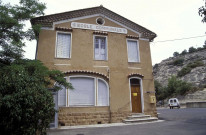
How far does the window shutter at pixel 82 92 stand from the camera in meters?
11.0

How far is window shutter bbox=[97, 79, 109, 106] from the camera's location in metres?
11.6

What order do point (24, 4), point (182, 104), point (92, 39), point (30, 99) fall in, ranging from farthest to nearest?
point (182, 104), point (92, 39), point (24, 4), point (30, 99)

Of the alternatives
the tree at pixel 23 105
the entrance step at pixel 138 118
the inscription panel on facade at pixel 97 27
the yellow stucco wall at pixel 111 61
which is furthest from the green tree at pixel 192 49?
the tree at pixel 23 105

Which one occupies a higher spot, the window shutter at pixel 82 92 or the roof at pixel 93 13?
the roof at pixel 93 13

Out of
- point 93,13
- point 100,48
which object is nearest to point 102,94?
point 100,48

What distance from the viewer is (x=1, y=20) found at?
24.6 feet

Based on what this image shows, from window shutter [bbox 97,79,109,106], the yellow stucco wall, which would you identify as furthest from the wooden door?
window shutter [bbox 97,79,109,106]

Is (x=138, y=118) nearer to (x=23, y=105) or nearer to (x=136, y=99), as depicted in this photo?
(x=136, y=99)

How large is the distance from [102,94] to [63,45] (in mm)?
4328

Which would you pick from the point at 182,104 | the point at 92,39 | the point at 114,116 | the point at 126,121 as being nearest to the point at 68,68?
the point at 92,39

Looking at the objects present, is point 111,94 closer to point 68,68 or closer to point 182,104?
point 68,68

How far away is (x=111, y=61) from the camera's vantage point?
1239 centimetres

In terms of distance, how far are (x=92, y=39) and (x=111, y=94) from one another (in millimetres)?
4175

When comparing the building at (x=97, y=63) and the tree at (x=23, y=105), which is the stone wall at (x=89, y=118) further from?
the tree at (x=23, y=105)
